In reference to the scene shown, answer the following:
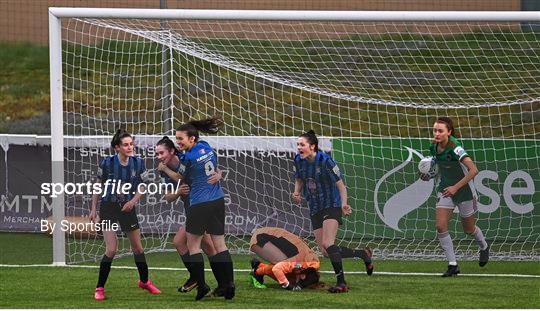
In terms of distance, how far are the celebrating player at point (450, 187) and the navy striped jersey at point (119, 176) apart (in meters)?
2.99

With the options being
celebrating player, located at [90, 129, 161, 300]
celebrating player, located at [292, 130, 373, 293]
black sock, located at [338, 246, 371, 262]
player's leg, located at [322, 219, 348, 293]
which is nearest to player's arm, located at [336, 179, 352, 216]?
celebrating player, located at [292, 130, 373, 293]

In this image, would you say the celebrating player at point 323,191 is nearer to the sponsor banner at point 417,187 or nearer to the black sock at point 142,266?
the black sock at point 142,266

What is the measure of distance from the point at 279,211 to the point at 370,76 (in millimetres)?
2317

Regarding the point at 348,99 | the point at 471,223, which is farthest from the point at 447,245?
the point at 348,99

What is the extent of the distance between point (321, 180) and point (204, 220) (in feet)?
4.54

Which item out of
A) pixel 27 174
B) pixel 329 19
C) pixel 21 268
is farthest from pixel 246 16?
pixel 27 174

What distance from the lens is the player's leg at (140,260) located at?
1023cm

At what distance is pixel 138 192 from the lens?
33.2 feet

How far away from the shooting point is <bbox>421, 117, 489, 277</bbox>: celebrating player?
11.4 m

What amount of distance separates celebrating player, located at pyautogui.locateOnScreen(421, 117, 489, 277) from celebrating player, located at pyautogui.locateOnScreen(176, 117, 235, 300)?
2.65 metres

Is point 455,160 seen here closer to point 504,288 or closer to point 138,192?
point 504,288

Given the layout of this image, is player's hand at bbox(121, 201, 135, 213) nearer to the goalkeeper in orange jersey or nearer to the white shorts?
the goalkeeper in orange jersey

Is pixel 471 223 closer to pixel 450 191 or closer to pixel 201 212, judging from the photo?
pixel 450 191

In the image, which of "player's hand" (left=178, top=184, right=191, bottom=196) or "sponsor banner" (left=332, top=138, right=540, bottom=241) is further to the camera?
"sponsor banner" (left=332, top=138, right=540, bottom=241)
